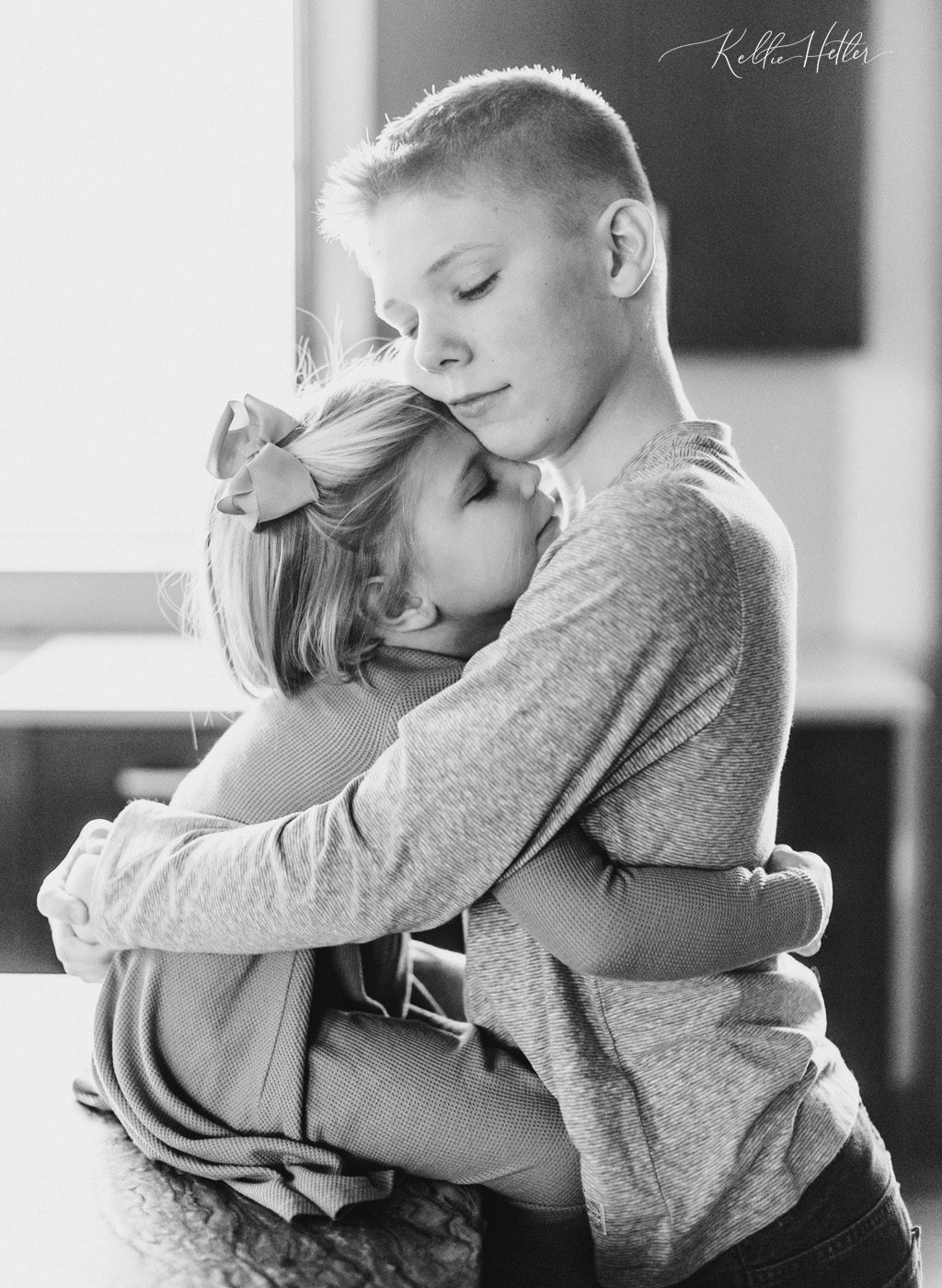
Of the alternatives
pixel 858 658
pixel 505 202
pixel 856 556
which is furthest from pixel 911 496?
pixel 505 202

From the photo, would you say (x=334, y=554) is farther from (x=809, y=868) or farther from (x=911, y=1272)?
(x=911, y=1272)

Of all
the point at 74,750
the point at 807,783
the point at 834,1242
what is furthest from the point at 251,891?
the point at 807,783

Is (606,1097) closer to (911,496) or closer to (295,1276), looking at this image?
(295,1276)

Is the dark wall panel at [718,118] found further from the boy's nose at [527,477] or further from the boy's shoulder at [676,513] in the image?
the boy's shoulder at [676,513]

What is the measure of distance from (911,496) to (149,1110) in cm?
168

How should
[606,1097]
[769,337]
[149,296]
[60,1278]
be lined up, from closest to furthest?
[60,1278]
[606,1097]
[769,337]
[149,296]

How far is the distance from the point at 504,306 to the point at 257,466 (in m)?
0.23

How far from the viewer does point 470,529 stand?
1.13m

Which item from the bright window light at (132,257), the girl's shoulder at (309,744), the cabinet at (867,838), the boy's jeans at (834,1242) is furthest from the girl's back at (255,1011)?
the bright window light at (132,257)

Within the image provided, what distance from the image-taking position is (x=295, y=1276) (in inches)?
33.8

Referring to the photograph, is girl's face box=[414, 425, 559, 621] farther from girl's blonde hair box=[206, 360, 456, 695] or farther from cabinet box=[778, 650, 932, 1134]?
cabinet box=[778, 650, 932, 1134]

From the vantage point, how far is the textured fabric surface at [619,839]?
871mm

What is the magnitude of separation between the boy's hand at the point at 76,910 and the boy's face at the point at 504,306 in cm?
47

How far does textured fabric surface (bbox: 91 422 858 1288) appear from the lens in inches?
34.3
